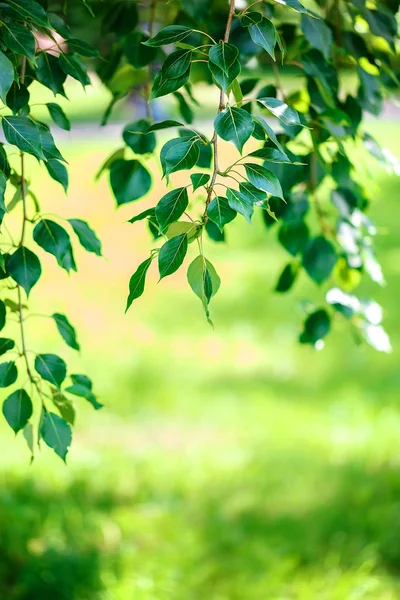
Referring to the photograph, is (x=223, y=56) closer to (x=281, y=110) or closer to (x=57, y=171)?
(x=281, y=110)

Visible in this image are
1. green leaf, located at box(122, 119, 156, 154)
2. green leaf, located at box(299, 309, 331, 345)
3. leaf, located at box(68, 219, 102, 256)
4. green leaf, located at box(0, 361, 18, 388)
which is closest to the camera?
green leaf, located at box(0, 361, 18, 388)

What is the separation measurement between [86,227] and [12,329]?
11.2 feet

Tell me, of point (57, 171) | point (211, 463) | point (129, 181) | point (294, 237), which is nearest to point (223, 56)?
point (57, 171)

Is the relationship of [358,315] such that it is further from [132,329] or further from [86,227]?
[132,329]

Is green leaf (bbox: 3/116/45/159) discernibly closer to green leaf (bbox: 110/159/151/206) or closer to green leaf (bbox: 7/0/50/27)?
green leaf (bbox: 7/0/50/27)

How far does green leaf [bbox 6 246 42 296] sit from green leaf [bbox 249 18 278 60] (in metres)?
0.39

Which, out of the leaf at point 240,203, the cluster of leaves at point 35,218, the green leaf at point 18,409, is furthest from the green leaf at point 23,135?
the green leaf at point 18,409

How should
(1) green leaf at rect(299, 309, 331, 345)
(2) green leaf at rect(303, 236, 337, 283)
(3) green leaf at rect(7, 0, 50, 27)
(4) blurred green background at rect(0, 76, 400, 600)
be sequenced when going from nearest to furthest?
1. (3) green leaf at rect(7, 0, 50, 27)
2. (2) green leaf at rect(303, 236, 337, 283)
3. (1) green leaf at rect(299, 309, 331, 345)
4. (4) blurred green background at rect(0, 76, 400, 600)

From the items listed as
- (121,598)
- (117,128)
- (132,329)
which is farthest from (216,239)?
(117,128)

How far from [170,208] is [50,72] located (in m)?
0.38

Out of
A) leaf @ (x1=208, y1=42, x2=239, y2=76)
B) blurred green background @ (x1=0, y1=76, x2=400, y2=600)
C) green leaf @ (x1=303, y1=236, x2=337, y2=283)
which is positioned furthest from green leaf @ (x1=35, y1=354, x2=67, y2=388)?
blurred green background @ (x1=0, y1=76, x2=400, y2=600)

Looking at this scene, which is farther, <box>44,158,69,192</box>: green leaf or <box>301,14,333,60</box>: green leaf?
<box>301,14,333,60</box>: green leaf

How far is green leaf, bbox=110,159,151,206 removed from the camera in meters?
1.37

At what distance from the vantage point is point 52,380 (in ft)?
3.38
